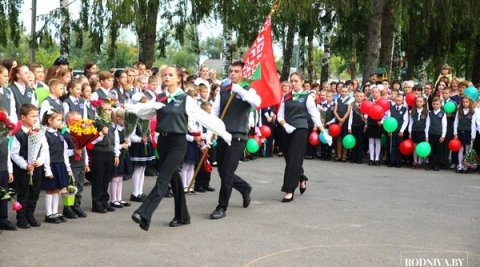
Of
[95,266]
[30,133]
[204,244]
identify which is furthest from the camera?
[30,133]

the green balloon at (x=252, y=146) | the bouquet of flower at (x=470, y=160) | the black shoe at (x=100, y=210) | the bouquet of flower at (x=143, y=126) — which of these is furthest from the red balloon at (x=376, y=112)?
the black shoe at (x=100, y=210)

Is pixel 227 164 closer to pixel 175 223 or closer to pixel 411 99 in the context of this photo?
pixel 175 223

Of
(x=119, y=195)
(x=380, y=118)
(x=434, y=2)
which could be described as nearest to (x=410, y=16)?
(x=434, y=2)

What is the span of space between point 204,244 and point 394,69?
93.0 feet

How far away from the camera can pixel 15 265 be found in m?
6.60

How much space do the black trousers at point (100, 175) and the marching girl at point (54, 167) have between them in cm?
73

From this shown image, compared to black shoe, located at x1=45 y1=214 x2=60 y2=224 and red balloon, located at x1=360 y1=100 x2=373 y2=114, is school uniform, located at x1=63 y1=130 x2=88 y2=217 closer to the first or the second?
black shoe, located at x1=45 y1=214 x2=60 y2=224

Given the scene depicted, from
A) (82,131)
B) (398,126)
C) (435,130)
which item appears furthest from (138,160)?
(435,130)

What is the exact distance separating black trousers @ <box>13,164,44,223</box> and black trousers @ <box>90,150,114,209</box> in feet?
3.57

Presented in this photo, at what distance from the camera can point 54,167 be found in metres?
8.68

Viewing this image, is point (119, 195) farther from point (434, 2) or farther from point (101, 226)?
point (434, 2)

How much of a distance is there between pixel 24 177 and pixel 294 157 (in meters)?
4.08

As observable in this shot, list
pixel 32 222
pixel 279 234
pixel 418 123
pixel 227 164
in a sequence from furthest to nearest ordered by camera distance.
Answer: pixel 418 123
pixel 227 164
pixel 32 222
pixel 279 234

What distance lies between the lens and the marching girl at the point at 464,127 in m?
15.3
